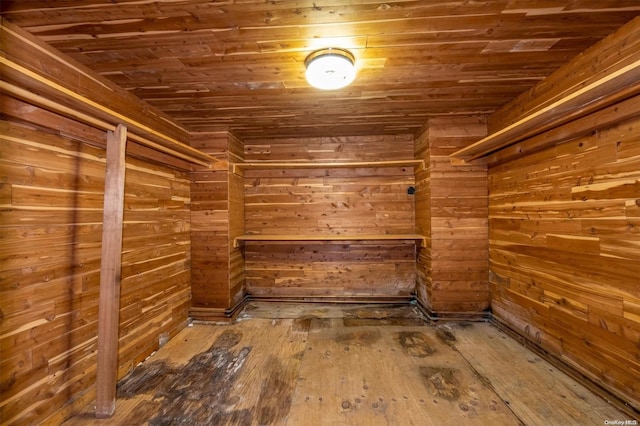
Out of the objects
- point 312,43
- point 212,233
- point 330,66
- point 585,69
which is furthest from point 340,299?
point 585,69

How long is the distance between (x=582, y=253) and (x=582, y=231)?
6.3 inches

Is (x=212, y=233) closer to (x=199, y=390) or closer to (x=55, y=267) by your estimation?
(x=55, y=267)

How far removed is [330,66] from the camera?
167 cm

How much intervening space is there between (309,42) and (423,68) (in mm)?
887

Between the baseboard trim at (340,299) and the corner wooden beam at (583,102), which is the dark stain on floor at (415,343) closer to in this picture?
the baseboard trim at (340,299)

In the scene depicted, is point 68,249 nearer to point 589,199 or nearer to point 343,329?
point 343,329

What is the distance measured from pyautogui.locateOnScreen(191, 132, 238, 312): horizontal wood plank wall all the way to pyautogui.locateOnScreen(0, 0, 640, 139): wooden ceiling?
65cm

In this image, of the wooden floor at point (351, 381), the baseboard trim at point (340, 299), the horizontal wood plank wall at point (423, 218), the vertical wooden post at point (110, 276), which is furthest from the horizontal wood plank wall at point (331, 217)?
the vertical wooden post at point (110, 276)

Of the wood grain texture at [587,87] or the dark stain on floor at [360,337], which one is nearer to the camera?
the wood grain texture at [587,87]

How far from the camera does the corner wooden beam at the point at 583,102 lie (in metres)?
1.24

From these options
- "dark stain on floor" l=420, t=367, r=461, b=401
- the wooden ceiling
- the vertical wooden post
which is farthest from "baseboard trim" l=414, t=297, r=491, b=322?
the vertical wooden post

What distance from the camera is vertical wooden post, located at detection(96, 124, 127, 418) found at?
1.62 m

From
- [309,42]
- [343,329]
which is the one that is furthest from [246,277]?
[309,42]

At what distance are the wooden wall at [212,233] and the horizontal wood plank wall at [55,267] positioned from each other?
29.6 inches
